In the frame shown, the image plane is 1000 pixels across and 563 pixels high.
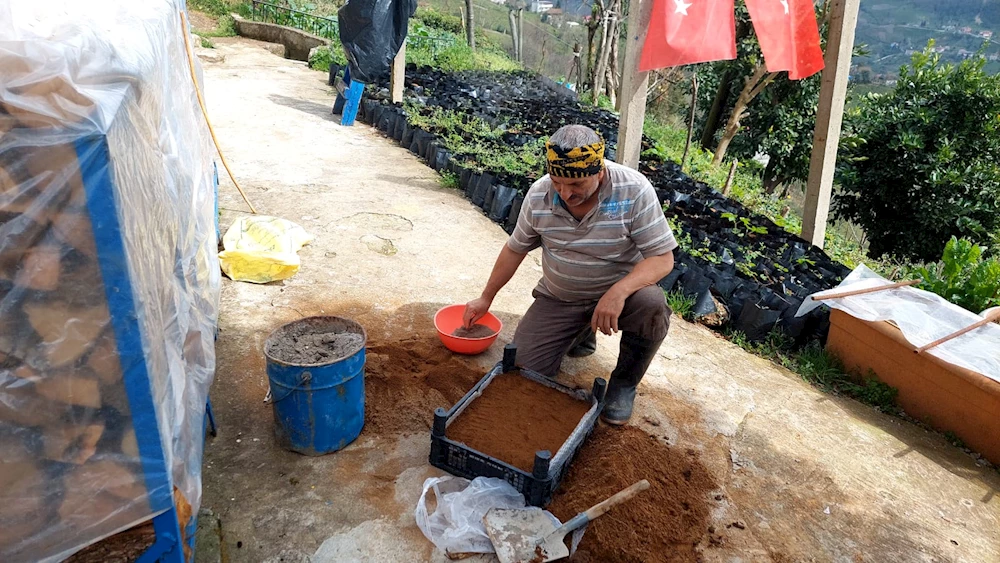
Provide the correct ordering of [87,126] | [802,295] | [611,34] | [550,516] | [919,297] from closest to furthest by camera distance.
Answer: [87,126]
[550,516]
[919,297]
[802,295]
[611,34]

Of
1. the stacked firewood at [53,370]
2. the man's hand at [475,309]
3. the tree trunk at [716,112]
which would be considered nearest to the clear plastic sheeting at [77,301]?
the stacked firewood at [53,370]

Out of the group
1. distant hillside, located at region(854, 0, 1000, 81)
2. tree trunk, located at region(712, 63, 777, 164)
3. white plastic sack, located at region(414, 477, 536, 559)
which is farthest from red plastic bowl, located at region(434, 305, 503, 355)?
distant hillside, located at region(854, 0, 1000, 81)

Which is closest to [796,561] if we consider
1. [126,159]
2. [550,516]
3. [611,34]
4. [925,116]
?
[550,516]

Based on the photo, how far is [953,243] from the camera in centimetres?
405

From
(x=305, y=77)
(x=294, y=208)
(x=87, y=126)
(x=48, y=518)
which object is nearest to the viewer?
(x=87, y=126)

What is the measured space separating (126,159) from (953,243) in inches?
182

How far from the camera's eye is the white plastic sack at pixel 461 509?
7.12 feet

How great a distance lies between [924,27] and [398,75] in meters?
88.1

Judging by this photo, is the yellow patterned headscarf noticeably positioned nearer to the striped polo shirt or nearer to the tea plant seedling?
the striped polo shirt

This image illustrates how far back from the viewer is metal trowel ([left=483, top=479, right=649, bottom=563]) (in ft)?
6.95

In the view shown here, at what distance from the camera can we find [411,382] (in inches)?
123

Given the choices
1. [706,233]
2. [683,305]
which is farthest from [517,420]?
[706,233]

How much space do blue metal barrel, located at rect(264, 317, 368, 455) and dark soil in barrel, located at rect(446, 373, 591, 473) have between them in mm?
432

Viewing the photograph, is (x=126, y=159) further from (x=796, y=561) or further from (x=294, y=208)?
(x=294, y=208)
